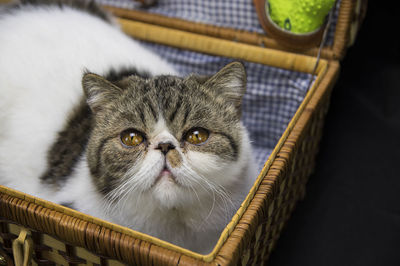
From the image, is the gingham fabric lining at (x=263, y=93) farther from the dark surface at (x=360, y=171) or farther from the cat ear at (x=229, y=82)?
the cat ear at (x=229, y=82)

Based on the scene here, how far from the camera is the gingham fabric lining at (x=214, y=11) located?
4.47 feet

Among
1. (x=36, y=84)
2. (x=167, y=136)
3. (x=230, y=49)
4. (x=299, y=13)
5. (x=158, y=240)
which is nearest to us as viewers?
(x=158, y=240)

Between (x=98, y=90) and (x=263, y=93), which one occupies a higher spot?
(x=98, y=90)

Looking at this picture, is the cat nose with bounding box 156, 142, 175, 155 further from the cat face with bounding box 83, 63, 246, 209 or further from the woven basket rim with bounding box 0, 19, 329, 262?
the woven basket rim with bounding box 0, 19, 329, 262

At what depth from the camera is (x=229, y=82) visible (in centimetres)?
82

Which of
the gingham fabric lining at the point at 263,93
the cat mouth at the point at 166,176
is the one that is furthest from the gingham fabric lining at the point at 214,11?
the cat mouth at the point at 166,176

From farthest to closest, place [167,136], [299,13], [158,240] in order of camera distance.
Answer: [299,13], [167,136], [158,240]

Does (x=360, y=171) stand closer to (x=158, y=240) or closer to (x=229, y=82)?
(x=229, y=82)

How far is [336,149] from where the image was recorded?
1369mm

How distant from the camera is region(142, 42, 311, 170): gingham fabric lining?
130cm

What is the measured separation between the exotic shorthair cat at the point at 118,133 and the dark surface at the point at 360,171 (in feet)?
1.19

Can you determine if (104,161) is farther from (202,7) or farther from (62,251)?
(202,7)

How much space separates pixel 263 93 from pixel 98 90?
0.68 metres

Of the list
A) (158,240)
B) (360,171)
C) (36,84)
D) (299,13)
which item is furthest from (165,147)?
(360,171)
